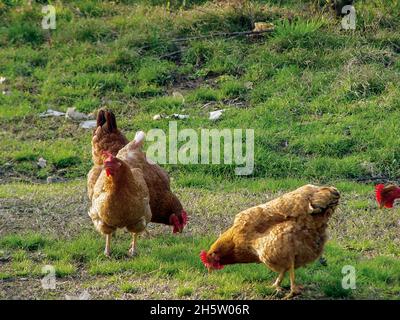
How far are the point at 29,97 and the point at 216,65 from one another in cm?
281

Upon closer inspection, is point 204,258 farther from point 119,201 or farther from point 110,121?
point 110,121

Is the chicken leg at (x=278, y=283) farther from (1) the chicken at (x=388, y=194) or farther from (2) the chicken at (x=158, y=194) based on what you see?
(2) the chicken at (x=158, y=194)

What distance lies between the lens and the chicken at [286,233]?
7.30 m

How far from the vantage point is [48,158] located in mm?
→ 11656

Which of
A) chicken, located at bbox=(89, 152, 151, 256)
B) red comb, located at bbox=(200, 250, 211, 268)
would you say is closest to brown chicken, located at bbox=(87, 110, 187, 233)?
chicken, located at bbox=(89, 152, 151, 256)

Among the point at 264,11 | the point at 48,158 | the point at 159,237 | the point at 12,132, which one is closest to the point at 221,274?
the point at 159,237

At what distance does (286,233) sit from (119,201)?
5.86 feet

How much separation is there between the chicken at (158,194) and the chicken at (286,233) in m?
1.40

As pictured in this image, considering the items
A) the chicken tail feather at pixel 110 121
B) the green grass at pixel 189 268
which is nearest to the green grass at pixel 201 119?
the green grass at pixel 189 268

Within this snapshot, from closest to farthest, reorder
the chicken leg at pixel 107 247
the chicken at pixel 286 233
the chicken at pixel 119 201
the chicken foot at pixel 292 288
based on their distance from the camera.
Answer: the chicken at pixel 286 233
the chicken foot at pixel 292 288
the chicken at pixel 119 201
the chicken leg at pixel 107 247

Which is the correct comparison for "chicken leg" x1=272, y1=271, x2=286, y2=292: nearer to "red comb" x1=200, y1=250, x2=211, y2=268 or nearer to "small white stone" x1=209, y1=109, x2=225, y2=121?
"red comb" x1=200, y1=250, x2=211, y2=268

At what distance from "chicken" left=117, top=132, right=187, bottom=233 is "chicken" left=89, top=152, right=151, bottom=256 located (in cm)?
44

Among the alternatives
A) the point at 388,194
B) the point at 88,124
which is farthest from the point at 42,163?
the point at 388,194

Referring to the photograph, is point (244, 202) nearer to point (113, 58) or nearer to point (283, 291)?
point (283, 291)
